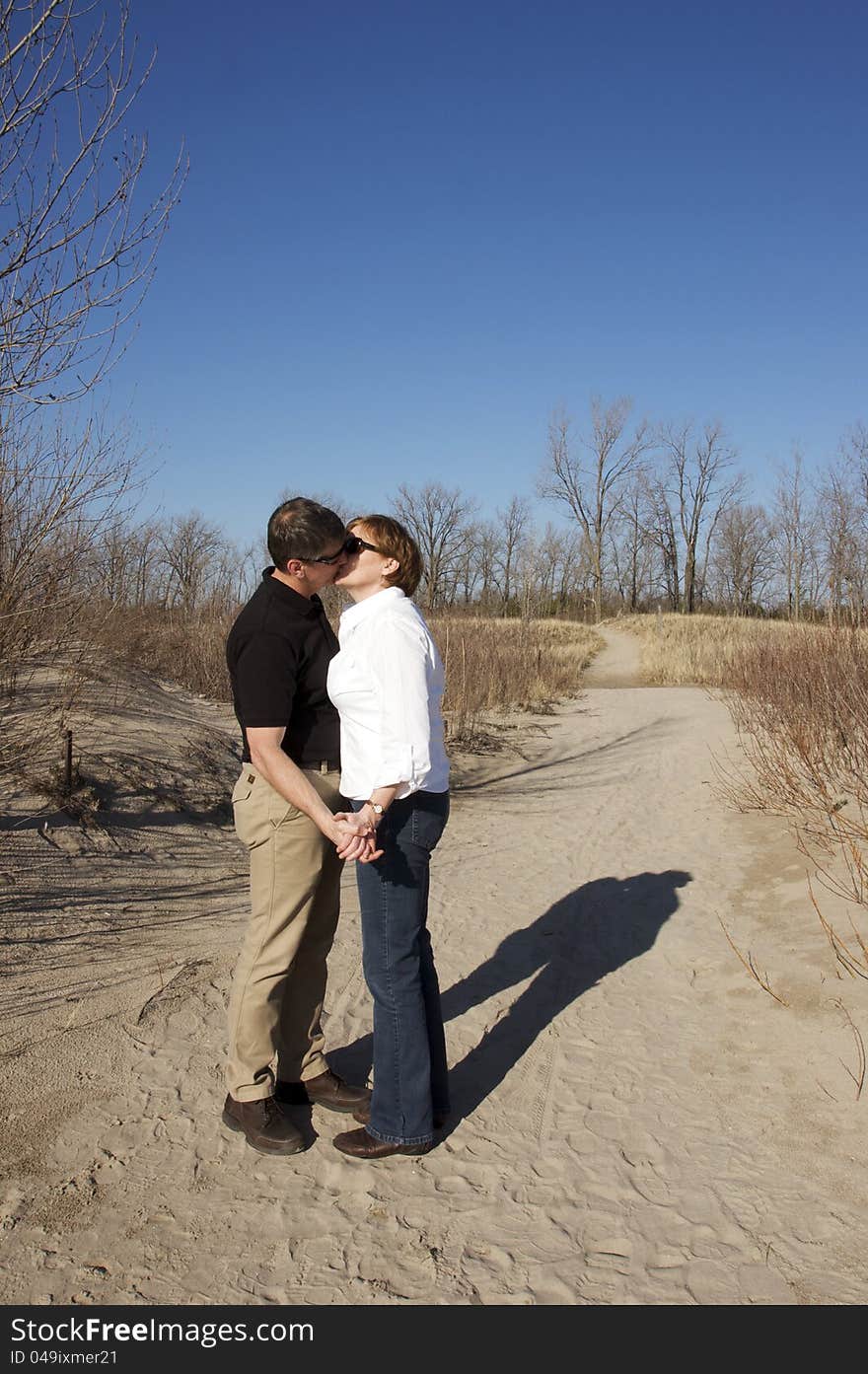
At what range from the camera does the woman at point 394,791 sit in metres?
2.76

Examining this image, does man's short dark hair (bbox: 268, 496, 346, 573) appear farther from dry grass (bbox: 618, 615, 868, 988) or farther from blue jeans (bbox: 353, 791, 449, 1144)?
dry grass (bbox: 618, 615, 868, 988)

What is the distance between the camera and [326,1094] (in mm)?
3564

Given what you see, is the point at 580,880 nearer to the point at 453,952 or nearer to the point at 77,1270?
the point at 453,952

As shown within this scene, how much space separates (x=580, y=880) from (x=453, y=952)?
190 centimetres

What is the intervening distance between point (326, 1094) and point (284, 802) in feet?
4.38

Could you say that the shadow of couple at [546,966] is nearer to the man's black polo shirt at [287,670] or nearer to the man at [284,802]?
the man at [284,802]

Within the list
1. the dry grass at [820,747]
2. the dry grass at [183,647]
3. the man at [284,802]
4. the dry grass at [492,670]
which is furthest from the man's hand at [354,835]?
the dry grass at [492,670]

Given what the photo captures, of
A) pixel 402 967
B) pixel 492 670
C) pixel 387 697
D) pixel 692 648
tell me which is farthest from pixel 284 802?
pixel 692 648

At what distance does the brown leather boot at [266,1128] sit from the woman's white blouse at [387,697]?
3.95ft

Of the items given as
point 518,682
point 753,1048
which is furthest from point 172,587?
point 753,1048

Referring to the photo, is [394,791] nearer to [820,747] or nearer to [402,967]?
[402,967]

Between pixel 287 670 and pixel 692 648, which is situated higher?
pixel 287 670

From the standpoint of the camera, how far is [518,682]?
61.9 feet

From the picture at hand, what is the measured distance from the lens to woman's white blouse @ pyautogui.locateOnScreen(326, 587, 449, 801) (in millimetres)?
2746
